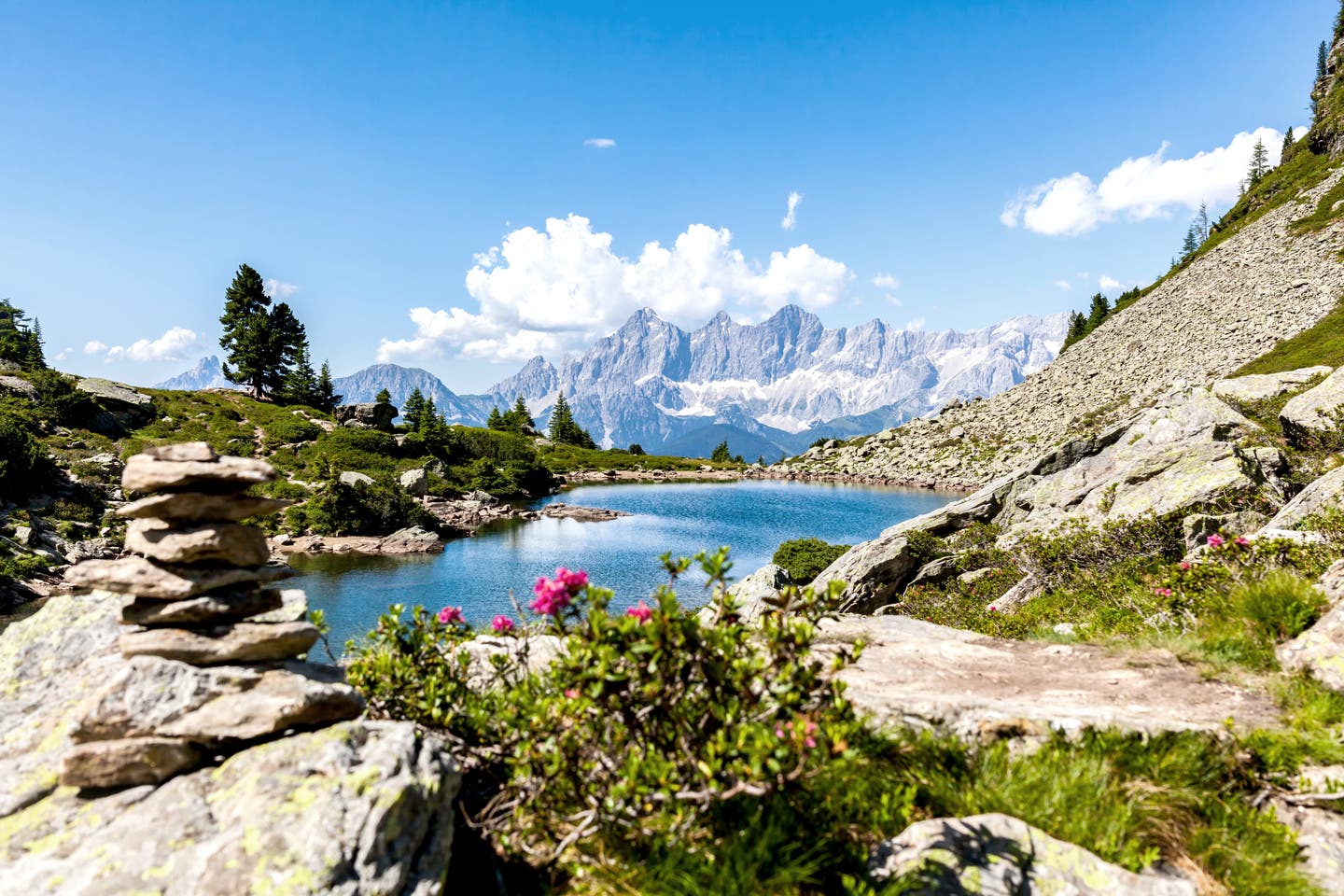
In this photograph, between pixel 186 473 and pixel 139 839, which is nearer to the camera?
pixel 139 839

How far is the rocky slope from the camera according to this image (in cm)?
7269

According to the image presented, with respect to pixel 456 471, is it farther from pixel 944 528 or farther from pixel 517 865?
pixel 517 865

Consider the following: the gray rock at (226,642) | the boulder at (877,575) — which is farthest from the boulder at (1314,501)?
the gray rock at (226,642)

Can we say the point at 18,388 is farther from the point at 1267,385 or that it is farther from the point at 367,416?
the point at 1267,385

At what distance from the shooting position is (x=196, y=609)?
5324 millimetres

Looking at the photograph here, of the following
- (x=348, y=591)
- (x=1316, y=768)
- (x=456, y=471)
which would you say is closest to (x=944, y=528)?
(x=1316, y=768)

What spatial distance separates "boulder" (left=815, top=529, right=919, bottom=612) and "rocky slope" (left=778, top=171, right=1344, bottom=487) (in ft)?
200

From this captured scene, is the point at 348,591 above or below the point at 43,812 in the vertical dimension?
below

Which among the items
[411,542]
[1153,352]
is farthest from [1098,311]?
[411,542]

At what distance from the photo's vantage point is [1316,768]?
550 cm

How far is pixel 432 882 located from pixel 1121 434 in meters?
31.4

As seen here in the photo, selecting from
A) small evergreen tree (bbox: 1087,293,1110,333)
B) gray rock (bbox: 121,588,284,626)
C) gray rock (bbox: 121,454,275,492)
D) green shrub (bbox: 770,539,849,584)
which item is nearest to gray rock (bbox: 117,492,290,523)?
gray rock (bbox: 121,454,275,492)

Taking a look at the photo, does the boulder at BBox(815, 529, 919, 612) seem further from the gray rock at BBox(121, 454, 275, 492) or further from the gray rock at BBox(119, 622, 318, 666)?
the gray rock at BBox(121, 454, 275, 492)

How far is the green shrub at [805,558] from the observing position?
3155 centimetres
